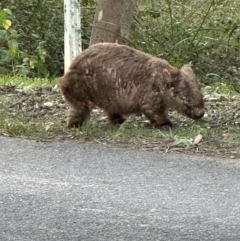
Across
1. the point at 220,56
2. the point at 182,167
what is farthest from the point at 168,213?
the point at 220,56

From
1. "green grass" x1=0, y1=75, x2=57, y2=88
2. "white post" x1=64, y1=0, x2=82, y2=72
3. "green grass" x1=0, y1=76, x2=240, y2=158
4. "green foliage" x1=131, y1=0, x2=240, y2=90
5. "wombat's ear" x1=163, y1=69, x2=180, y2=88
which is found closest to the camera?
"green grass" x1=0, y1=76, x2=240, y2=158

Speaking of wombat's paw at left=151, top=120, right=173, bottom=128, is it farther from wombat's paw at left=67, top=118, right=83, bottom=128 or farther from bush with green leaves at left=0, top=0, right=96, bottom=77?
bush with green leaves at left=0, top=0, right=96, bottom=77

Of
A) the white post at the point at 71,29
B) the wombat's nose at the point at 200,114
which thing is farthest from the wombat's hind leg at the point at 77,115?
the white post at the point at 71,29

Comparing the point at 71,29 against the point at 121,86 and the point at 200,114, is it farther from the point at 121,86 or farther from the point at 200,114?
the point at 200,114

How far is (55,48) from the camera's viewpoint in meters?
12.9

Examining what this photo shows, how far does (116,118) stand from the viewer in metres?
7.29

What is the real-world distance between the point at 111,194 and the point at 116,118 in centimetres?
207

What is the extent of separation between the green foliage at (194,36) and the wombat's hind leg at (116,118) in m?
4.01

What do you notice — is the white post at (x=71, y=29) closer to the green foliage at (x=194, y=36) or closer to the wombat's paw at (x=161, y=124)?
the wombat's paw at (x=161, y=124)

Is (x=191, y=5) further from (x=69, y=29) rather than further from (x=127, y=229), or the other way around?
(x=127, y=229)

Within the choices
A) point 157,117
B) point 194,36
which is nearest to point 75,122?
point 157,117

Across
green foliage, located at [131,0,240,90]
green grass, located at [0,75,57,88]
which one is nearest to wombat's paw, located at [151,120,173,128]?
green grass, located at [0,75,57,88]

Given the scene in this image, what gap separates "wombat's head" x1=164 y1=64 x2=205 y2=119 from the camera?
726 centimetres

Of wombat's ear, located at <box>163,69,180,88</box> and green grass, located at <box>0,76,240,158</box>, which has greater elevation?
wombat's ear, located at <box>163,69,180,88</box>
